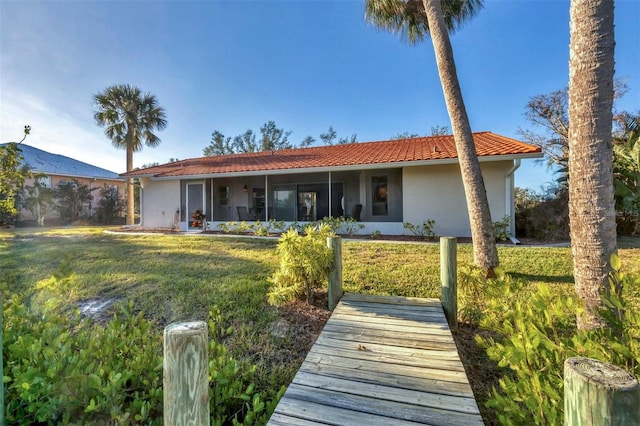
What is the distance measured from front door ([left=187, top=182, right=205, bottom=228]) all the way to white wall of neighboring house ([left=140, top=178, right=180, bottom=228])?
59cm

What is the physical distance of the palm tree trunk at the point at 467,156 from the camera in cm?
541

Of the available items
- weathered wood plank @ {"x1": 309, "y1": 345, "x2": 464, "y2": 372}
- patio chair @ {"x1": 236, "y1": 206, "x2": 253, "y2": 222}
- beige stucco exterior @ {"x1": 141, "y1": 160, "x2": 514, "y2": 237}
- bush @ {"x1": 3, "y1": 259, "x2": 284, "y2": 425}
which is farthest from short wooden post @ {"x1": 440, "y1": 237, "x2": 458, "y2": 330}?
patio chair @ {"x1": 236, "y1": 206, "x2": 253, "y2": 222}

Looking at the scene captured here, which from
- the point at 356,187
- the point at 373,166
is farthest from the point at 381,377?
the point at 356,187

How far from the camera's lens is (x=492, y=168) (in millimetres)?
10273

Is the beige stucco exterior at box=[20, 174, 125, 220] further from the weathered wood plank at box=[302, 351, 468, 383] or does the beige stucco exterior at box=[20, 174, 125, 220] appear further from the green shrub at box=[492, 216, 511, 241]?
the green shrub at box=[492, 216, 511, 241]

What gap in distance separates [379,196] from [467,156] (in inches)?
287

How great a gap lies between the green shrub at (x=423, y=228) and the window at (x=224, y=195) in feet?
32.9

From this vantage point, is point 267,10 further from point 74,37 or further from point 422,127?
point 422,127

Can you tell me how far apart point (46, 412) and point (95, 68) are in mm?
12208

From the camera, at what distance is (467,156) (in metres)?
5.61

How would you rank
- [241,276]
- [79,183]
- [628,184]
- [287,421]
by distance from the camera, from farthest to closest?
[79,183] → [628,184] → [241,276] → [287,421]

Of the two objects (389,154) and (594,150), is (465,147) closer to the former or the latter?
(594,150)

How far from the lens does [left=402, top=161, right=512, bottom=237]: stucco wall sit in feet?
33.4

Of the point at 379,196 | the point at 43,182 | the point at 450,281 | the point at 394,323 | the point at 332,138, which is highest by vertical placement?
the point at 332,138
